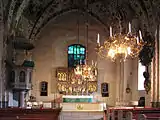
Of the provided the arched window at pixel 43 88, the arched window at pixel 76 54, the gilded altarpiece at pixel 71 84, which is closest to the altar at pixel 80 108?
the gilded altarpiece at pixel 71 84

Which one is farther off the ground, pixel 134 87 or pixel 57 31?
pixel 57 31

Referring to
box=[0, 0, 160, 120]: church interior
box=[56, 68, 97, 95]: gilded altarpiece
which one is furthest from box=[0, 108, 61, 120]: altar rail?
box=[56, 68, 97, 95]: gilded altarpiece

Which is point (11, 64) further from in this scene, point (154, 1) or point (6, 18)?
point (154, 1)

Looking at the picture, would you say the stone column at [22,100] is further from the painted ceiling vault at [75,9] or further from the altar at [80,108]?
the painted ceiling vault at [75,9]

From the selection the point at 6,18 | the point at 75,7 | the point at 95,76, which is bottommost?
the point at 95,76

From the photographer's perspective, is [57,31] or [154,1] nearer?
[154,1]

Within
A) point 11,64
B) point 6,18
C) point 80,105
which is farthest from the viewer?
point 80,105

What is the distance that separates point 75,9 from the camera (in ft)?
77.0

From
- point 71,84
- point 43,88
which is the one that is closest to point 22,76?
point 43,88

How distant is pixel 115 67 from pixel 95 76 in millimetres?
1515

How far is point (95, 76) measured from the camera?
78.0 feet

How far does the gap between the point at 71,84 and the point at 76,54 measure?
216 cm

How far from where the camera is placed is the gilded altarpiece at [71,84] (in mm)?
23547

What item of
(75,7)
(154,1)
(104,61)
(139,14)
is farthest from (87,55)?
(154,1)
